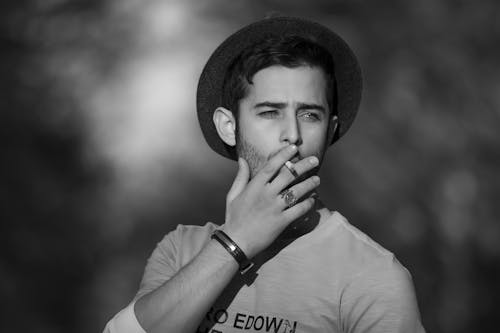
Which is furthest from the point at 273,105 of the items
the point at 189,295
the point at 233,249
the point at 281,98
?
the point at 189,295

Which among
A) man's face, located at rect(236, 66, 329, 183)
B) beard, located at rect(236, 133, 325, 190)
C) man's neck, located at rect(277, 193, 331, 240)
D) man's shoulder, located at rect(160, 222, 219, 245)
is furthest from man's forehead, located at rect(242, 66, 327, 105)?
man's shoulder, located at rect(160, 222, 219, 245)

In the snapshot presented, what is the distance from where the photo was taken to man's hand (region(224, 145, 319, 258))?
1.58 m

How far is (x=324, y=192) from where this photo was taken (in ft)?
13.5

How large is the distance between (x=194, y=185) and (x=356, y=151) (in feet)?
3.24

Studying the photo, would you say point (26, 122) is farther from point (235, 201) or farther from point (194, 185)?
point (235, 201)

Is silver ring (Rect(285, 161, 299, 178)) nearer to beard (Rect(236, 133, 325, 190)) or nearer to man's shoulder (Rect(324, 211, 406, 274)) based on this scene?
beard (Rect(236, 133, 325, 190))

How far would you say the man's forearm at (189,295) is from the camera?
153 centimetres

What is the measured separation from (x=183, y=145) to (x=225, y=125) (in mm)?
2059

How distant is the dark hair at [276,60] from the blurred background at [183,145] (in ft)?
6.96

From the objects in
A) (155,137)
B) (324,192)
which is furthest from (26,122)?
(324,192)

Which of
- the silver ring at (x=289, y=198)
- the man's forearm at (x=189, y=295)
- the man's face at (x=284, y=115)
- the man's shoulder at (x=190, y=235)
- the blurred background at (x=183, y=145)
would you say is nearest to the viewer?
the man's forearm at (x=189, y=295)

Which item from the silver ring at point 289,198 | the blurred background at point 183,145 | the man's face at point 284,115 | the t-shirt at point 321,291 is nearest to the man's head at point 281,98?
the man's face at point 284,115

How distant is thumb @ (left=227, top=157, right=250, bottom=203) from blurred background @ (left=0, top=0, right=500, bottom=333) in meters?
2.30

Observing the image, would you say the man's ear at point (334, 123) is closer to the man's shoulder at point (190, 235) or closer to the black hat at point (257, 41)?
the black hat at point (257, 41)
